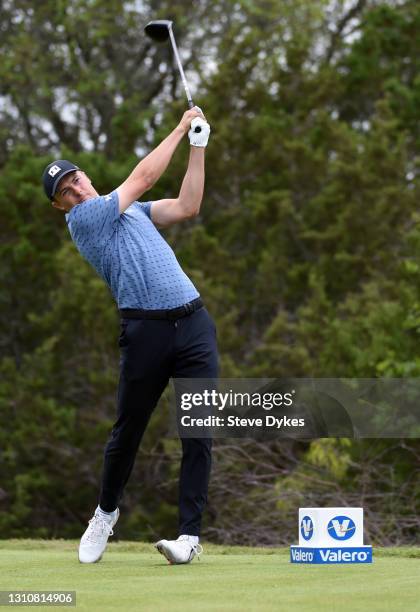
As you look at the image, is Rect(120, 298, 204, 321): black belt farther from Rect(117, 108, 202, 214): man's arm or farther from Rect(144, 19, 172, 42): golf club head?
Rect(144, 19, 172, 42): golf club head

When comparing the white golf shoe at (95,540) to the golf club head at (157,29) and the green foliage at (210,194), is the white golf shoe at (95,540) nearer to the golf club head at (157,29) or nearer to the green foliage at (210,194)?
the golf club head at (157,29)

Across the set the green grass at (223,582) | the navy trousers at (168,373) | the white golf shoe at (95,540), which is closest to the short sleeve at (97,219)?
the navy trousers at (168,373)

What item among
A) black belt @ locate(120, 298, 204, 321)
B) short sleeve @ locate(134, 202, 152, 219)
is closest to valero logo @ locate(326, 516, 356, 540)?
black belt @ locate(120, 298, 204, 321)

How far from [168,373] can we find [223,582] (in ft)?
4.37

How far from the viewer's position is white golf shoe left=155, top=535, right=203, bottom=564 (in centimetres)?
520

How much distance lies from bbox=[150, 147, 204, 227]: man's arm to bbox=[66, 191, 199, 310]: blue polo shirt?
188 mm

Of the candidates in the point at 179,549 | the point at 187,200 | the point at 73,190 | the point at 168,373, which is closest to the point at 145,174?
the point at 187,200

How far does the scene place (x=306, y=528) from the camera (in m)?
5.18

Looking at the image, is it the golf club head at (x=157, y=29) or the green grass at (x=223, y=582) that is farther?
the golf club head at (x=157, y=29)

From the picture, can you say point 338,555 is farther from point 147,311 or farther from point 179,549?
point 147,311

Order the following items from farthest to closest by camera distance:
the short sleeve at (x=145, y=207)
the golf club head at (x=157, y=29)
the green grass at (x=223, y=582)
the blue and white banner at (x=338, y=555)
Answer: the golf club head at (x=157, y=29) → the short sleeve at (x=145, y=207) → the blue and white banner at (x=338, y=555) → the green grass at (x=223, y=582)

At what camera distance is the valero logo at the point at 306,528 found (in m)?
5.11

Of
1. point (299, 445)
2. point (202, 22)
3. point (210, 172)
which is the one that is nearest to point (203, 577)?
point (299, 445)

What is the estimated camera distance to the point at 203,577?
4594mm
